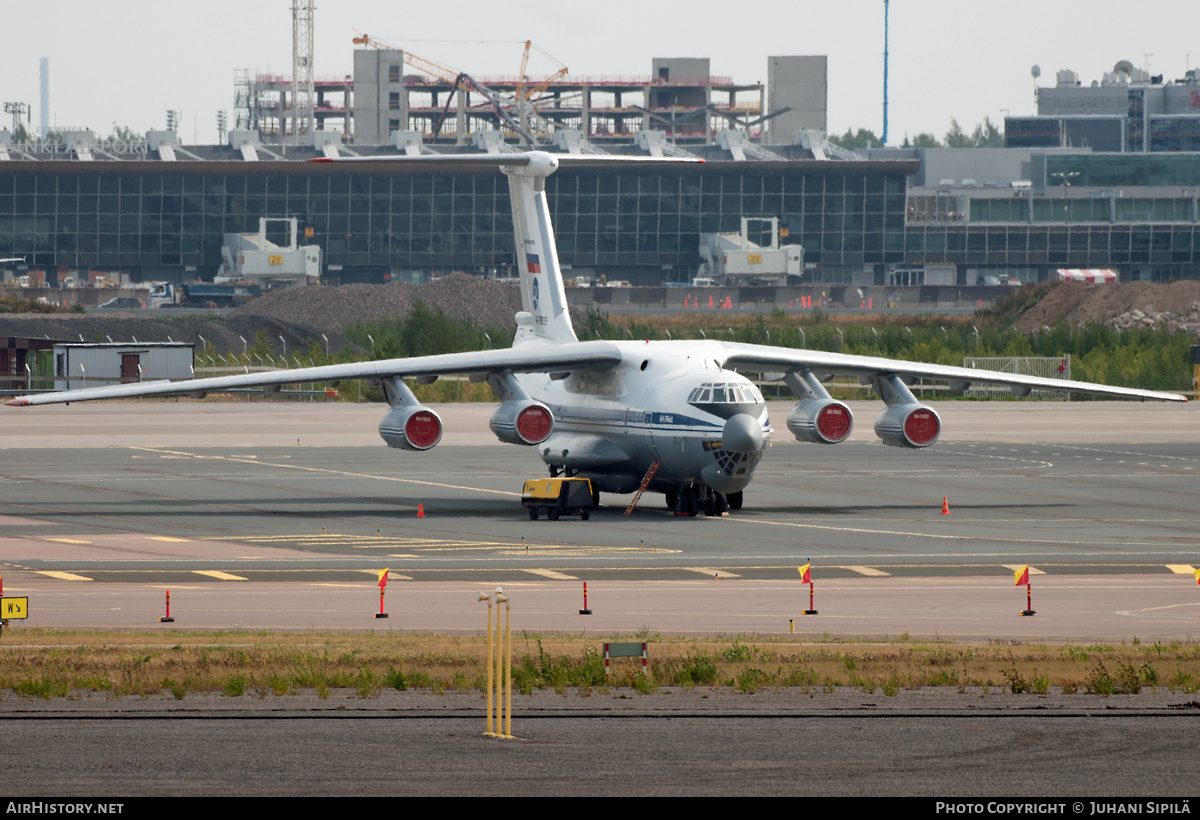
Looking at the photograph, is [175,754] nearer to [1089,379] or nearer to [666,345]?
[666,345]

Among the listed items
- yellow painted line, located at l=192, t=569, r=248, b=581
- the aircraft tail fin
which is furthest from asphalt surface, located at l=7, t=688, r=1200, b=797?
the aircraft tail fin

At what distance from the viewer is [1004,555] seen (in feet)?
104

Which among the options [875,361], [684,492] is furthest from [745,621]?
[875,361]

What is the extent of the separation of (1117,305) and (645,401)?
75595 millimetres

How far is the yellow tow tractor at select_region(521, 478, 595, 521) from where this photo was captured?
37594 mm

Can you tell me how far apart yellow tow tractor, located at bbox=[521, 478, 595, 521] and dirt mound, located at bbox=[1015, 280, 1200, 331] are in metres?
70.0

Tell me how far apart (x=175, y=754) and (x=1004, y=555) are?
68.4ft

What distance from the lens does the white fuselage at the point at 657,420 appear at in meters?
36.1

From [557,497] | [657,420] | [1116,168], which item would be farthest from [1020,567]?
[1116,168]

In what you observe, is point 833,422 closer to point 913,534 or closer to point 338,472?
point 913,534

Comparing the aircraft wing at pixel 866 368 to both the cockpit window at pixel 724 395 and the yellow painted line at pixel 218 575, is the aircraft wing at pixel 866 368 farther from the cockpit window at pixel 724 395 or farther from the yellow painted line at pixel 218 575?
the yellow painted line at pixel 218 575

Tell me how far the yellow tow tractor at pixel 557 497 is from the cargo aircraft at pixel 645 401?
116 cm

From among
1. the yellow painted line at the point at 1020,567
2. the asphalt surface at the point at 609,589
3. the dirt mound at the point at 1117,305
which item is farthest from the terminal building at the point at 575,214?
the yellow painted line at the point at 1020,567

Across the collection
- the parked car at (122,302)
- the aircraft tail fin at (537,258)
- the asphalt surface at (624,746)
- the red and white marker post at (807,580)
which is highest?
the aircraft tail fin at (537,258)
